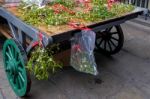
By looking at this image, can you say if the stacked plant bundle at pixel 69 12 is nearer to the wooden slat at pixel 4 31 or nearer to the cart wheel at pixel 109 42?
the wooden slat at pixel 4 31

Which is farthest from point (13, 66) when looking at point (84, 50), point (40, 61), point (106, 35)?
point (106, 35)

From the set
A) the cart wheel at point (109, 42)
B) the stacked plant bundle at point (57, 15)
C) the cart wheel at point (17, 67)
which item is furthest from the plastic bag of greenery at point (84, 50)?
the cart wheel at point (109, 42)

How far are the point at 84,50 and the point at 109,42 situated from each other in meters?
1.59

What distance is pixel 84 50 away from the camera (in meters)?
2.36

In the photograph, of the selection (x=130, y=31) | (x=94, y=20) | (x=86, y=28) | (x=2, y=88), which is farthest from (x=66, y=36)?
(x=130, y=31)

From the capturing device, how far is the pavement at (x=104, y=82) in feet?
9.89

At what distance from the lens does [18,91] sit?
2.84 meters

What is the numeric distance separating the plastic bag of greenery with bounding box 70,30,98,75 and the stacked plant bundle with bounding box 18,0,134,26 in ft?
0.70

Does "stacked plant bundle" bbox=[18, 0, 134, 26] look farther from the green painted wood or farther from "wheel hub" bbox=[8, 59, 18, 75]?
"wheel hub" bbox=[8, 59, 18, 75]

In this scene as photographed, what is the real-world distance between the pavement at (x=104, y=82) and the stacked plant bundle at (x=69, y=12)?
3.07ft

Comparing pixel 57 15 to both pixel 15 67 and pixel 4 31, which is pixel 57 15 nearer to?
pixel 15 67

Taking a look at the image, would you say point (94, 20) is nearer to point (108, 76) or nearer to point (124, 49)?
point (108, 76)

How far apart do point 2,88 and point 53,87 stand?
2.00ft

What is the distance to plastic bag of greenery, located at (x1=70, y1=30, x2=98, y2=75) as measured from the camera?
230cm
